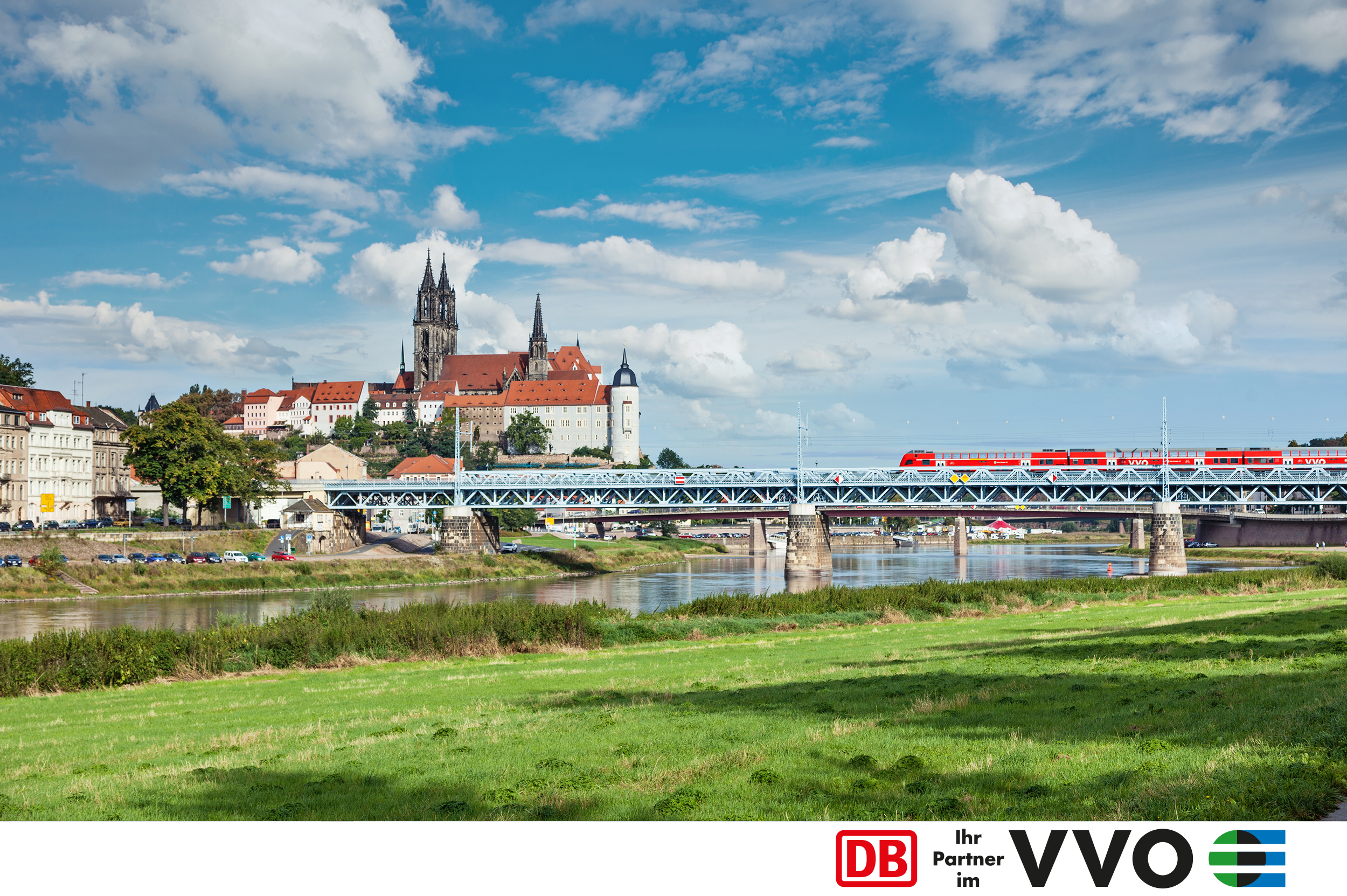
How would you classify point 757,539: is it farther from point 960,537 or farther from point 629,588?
point 629,588

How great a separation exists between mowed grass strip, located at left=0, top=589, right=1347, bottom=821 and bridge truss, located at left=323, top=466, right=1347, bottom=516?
82527mm

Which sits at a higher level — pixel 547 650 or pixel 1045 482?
pixel 1045 482

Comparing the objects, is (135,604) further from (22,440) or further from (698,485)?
(698,485)

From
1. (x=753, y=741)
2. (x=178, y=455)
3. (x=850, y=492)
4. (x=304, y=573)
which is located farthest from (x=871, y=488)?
(x=753, y=741)

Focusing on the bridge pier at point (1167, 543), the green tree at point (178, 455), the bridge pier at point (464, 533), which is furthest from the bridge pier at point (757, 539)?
the green tree at point (178, 455)

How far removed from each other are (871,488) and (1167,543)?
95.7 feet

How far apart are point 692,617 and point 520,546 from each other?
77.9 m

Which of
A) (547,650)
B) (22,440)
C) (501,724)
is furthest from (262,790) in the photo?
(22,440)

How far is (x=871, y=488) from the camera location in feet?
366

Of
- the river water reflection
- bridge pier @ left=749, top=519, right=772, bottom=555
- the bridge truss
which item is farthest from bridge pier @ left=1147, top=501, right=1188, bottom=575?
bridge pier @ left=749, top=519, right=772, bottom=555

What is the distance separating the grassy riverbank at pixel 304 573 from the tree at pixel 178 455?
12949mm

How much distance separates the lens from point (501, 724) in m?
16.5

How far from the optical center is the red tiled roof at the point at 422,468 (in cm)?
15625
